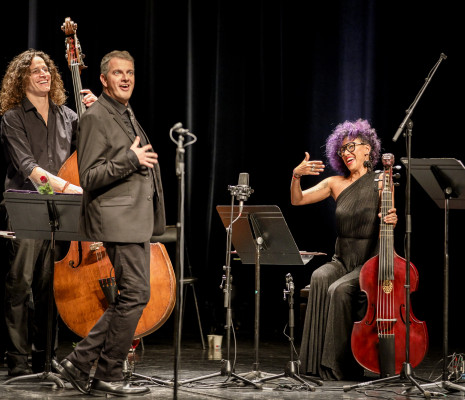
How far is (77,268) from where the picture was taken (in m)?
4.07

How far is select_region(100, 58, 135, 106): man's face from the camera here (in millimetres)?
3744

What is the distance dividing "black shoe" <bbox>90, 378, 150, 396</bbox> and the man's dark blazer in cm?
71

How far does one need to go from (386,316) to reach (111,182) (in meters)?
1.68

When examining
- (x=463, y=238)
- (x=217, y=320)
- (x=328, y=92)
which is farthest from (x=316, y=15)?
(x=217, y=320)

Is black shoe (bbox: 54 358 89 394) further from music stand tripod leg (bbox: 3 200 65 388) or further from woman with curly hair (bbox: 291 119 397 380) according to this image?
woman with curly hair (bbox: 291 119 397 380)

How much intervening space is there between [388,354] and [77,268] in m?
1.74

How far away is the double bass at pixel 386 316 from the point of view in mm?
4156

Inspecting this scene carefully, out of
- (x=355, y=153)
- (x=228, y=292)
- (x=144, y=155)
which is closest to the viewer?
(x=144, y=155)

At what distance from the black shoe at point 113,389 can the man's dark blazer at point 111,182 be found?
0.71m

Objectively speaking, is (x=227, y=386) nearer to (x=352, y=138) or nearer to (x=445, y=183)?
(x=445, y=183)

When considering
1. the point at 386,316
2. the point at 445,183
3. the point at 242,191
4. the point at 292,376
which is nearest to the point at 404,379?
the point at 386,316

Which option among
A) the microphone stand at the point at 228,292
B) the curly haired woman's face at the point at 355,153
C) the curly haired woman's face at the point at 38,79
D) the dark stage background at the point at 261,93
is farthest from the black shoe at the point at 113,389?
the dark stage background at the point at 261,93

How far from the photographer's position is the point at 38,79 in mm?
4461

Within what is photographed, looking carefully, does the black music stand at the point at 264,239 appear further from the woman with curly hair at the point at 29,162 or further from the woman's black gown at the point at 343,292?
the woman with curly hair at the point at 29,162
